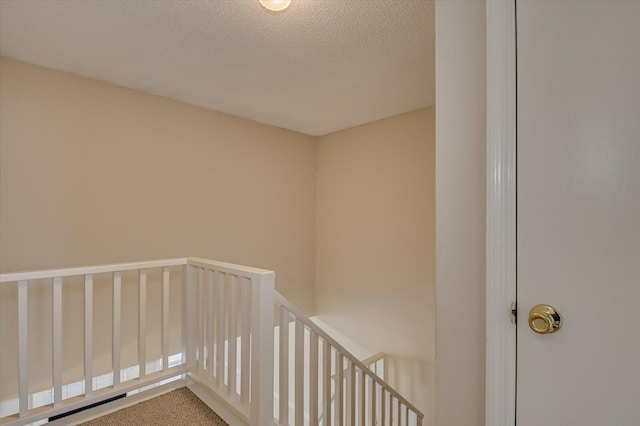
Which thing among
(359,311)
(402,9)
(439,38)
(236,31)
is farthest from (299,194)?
(439,38)

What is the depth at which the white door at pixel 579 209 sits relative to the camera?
644mm

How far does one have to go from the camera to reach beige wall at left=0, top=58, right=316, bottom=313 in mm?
2008

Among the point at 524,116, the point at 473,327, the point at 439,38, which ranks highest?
the point at 439,38

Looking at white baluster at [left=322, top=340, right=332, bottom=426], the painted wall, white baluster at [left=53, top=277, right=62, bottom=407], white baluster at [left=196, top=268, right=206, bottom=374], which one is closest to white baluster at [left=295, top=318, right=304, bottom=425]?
white baluster at [left=322, top=340, right=332, bottom=426]

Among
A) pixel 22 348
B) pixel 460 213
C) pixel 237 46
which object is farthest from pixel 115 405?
pixel 237 46

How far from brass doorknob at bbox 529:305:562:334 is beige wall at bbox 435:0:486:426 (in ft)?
0.42

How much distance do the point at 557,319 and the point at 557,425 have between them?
260 millimetres

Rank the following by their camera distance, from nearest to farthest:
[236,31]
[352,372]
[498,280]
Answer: [498,280]
[236,31]
[352,372]

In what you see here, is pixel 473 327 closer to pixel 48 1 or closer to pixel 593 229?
pixel 593 229

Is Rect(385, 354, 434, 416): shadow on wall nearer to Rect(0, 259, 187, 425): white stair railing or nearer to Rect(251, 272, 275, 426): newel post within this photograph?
Rect(251, 272, 275, 426): newel post

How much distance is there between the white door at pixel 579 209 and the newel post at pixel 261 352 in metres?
1.03

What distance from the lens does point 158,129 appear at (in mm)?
2588

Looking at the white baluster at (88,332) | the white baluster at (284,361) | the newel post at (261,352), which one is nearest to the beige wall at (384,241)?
the white baluster at (284,361)

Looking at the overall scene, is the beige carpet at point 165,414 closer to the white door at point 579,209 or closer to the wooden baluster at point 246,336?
the wooden baluster at point 246,336
